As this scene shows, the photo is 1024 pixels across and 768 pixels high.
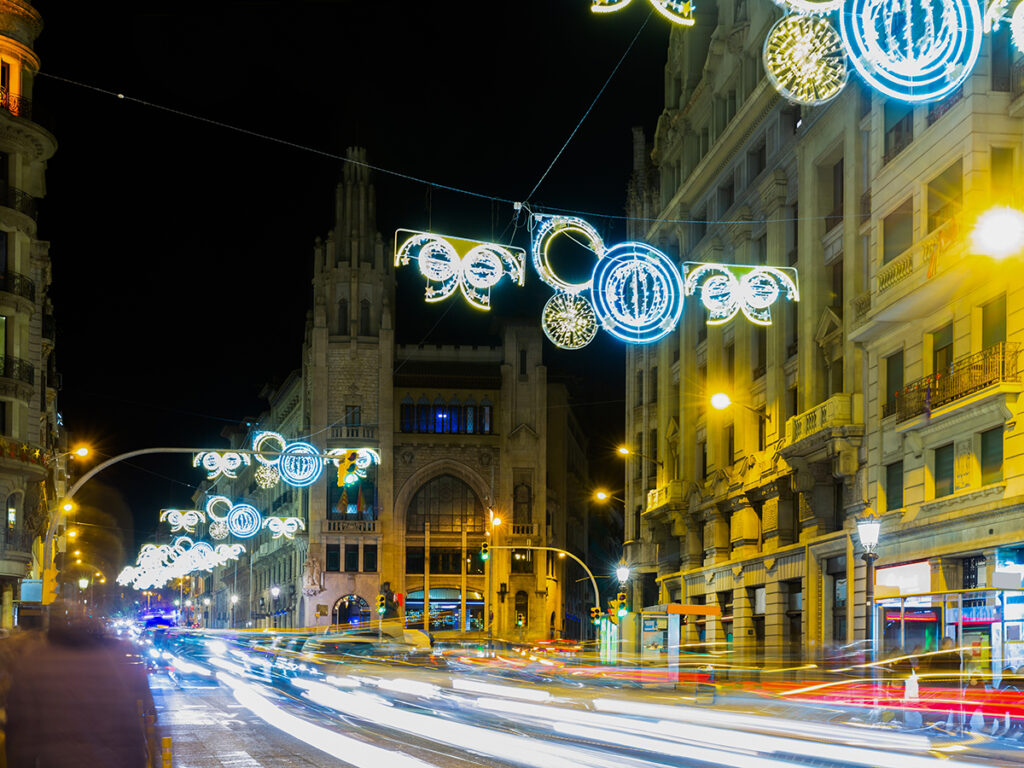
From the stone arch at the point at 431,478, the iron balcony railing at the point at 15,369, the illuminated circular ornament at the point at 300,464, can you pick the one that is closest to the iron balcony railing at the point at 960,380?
the illuminated circular ornament at the point at 300,464

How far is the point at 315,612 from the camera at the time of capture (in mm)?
83125

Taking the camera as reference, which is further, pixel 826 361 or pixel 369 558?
pixel 369 558

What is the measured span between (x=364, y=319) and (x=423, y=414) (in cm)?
752

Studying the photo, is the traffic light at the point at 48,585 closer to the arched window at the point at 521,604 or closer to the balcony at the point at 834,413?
the balcony at the point at 834,413

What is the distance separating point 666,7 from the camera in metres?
13.0

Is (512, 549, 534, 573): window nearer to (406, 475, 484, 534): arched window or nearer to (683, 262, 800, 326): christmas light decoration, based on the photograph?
(406, 475, 484, 534): arched window

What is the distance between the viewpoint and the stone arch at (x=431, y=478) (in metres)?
85.0

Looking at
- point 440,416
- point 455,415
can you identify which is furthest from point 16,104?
point 455,415

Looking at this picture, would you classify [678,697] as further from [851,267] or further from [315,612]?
[315,612]

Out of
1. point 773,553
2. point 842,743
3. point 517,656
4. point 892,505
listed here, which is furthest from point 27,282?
point 842,743

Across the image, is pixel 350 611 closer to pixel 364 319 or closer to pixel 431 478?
pixel 431 478

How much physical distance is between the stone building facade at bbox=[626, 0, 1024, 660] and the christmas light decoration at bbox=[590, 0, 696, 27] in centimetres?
1280

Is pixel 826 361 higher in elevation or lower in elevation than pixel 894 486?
higher

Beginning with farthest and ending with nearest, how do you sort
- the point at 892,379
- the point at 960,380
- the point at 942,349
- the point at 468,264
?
the point at 892,379, the point at 942,349, the point at 960,380, the point at 468,264
